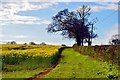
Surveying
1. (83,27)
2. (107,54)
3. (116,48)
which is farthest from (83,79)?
(83,27)

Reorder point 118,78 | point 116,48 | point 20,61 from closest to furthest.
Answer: point 118,78
point 116,48
point 20,61

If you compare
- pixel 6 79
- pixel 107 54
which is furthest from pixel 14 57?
pixel 6 79

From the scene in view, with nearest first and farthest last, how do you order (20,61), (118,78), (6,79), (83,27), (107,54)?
1. (118,78)
2. (6,79)
3. (107,54)
4. (20,61)
5. (83,27)

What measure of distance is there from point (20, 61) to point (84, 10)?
65006 millimetres

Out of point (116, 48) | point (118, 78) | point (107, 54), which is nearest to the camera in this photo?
point (118, 78)

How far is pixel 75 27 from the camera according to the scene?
314ft

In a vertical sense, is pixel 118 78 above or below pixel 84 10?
below

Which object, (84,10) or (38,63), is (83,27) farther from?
(38,63)

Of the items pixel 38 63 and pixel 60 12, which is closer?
pixel 38 63

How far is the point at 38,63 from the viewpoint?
32375 millimetres

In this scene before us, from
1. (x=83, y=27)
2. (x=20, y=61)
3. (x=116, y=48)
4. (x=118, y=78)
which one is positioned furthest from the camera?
(x=83, y=27)

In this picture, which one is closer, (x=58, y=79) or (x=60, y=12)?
(x=58, y=79)

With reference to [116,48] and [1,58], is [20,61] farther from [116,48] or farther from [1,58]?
[116,48]

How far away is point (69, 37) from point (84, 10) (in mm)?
8575
